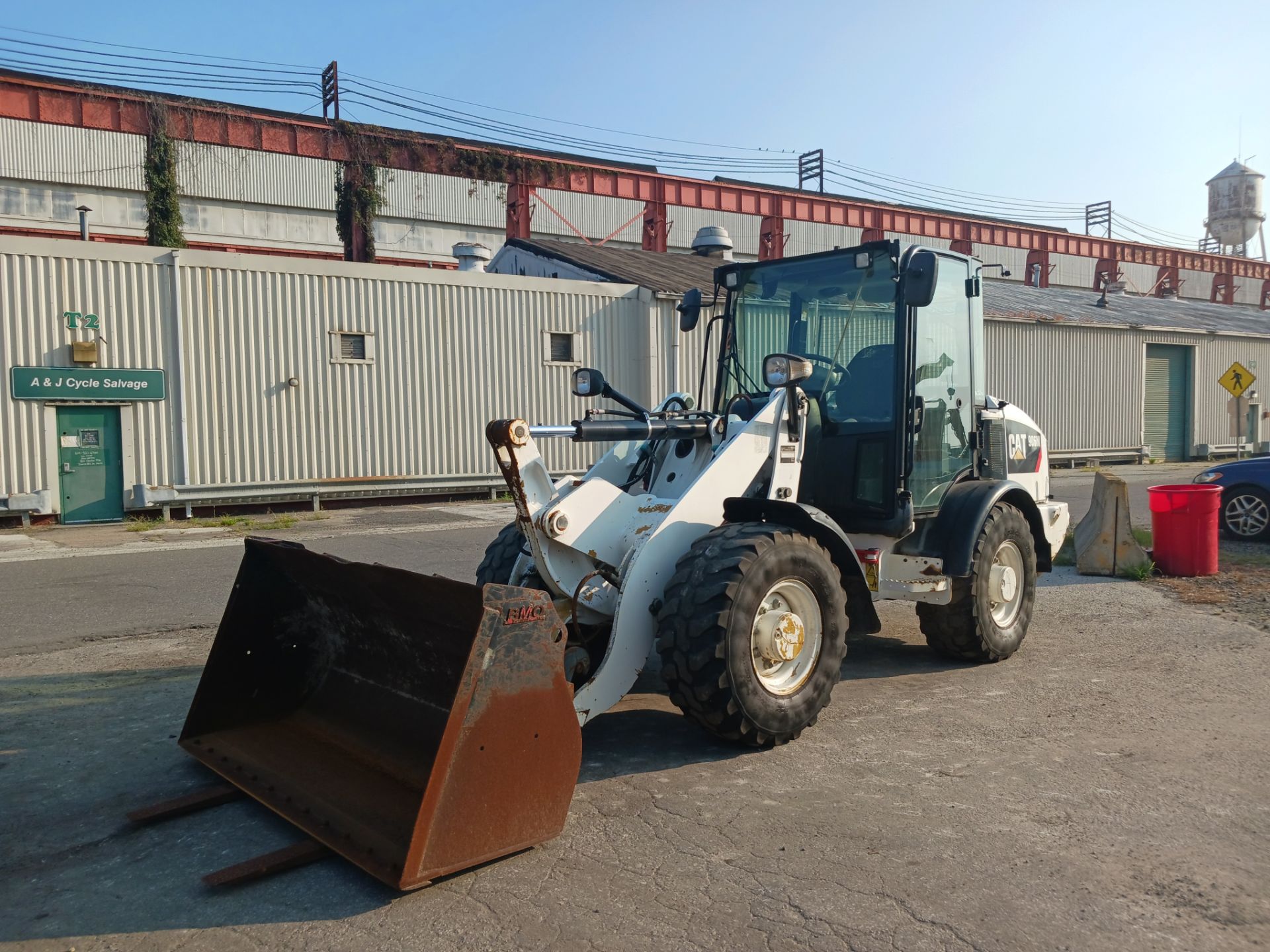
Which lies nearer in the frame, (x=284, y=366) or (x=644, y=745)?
(x=644, y=745)

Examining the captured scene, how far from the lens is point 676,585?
15.9ft

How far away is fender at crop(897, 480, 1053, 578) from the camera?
6.39m

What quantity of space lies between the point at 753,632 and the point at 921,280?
7.33 ft

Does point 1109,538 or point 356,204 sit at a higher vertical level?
point 356,204

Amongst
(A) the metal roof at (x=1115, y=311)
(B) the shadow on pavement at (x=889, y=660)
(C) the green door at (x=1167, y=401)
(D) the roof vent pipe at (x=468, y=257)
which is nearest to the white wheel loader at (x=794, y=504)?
(B) the shadow on pavement at (x=889, y=660)

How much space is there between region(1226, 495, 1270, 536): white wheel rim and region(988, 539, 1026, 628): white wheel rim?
698 cm

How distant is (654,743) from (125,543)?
35.3ft

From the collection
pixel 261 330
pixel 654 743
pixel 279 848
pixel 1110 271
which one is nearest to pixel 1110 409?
pixel 1110 271

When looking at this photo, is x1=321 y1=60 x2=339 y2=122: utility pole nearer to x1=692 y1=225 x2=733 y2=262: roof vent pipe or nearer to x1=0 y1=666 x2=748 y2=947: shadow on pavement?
x1=692 y1=225 x2=733 y2=262: roof vent pipe

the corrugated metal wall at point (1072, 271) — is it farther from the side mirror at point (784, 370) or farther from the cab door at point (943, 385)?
the side mirror at point (784, 370)

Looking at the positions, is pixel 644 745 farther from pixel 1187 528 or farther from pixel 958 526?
pixel 1187 528

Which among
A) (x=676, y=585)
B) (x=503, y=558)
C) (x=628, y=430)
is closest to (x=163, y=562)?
(x=503, y=558)

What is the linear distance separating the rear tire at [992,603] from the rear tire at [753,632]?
1657mm

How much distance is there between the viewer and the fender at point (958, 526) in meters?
6.39
